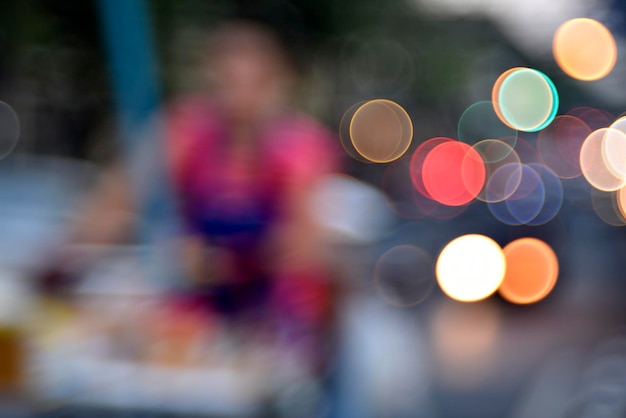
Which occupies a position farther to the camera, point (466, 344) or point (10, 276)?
point (466, 344)

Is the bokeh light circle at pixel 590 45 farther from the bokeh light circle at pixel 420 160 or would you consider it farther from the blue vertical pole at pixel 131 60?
the blue vertical pole at pixel 131 60

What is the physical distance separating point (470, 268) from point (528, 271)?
Result: 0.62 m

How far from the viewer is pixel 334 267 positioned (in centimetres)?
224

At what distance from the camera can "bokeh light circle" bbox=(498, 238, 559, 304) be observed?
7.42 meters

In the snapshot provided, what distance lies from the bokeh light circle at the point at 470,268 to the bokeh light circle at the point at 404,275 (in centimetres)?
12

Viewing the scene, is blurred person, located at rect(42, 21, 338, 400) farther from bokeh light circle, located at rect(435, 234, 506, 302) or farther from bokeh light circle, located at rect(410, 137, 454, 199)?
bokeh light circle, located at rect(410, 137, 454, 199)

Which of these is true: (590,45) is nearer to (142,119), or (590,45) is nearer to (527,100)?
(527,100)

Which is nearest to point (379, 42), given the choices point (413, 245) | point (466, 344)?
point (413, 245)

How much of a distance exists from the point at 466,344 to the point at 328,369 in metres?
4.09

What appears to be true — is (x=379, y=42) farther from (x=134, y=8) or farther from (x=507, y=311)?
(x=134, y=8)

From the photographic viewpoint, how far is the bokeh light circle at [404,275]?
770 centimetres

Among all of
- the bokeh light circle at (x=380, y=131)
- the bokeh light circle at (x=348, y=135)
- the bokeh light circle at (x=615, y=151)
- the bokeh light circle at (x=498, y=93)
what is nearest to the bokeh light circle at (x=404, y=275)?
the bokeh light circle at (x=615, y=151)

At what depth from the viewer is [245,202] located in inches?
86.6

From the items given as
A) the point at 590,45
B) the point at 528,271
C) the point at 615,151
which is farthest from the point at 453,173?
the point at 528,271
